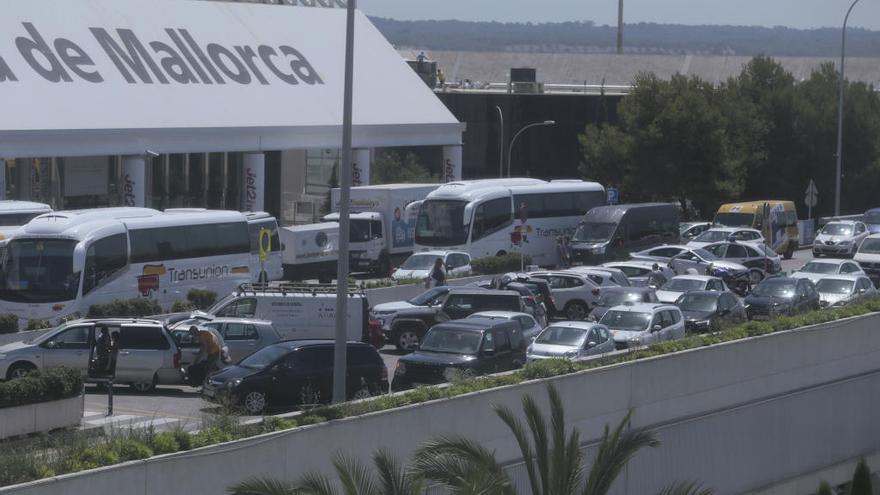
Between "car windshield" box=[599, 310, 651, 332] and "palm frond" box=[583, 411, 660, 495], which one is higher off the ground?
"palm frond" box=[583, 411, 660, 495]

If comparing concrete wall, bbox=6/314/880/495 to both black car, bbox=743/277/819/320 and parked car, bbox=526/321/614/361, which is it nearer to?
parked car, bbox=526/321/614/361

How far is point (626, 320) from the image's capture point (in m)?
28.3

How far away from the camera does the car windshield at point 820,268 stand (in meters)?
Result: 38.6

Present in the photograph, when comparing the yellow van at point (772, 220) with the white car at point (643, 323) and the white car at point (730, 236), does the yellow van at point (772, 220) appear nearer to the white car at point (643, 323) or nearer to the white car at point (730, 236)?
the white car at point (730, 236)

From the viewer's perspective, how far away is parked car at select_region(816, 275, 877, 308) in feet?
113

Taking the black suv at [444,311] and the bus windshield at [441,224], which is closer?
the black suv at [444,311]

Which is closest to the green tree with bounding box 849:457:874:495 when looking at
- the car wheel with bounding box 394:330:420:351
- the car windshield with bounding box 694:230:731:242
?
the car wheel with bounding box 394:330:420:351

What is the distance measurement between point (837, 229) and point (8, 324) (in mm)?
34219

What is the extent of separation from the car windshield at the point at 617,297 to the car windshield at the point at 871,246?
15981 millimetres

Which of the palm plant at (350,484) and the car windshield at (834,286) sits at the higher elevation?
the palm plant at (350,484)

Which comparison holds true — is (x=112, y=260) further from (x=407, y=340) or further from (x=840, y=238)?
(x=840, y=238)

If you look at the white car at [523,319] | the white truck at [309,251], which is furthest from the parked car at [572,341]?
the white truck at [309,251]

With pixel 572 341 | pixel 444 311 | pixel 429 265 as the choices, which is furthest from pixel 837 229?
pixel 572 341

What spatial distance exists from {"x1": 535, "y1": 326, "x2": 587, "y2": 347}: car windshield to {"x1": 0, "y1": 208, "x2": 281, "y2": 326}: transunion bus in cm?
1176
